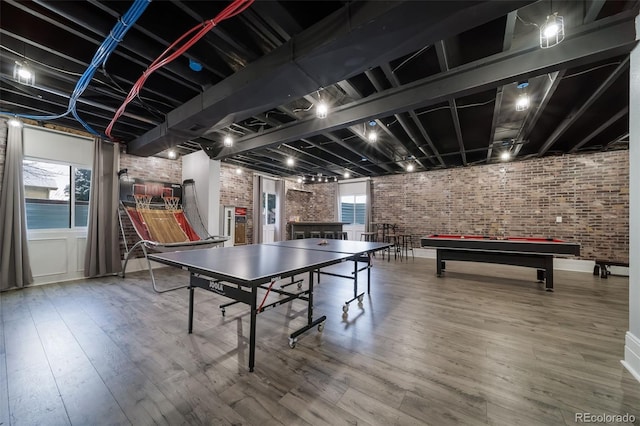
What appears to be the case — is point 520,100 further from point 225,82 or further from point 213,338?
point 213,338

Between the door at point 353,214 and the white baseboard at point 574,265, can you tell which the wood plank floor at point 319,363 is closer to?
the white baseboard at point 574,265

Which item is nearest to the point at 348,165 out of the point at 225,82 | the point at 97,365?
the point at 225,82

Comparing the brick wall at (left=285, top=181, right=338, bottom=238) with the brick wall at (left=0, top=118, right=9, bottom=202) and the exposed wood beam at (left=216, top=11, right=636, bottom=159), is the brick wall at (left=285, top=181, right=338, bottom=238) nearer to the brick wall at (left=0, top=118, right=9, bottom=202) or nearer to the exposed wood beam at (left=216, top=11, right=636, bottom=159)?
the exposed wood beam at (left=216, top=11, right=636, bottom=159)

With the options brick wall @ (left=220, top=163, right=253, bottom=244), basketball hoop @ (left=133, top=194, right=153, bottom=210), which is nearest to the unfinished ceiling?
basketball hoop @ (left=133, top=194, right=153, bottom=210)

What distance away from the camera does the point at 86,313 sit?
281 centimetres

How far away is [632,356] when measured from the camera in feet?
5.83

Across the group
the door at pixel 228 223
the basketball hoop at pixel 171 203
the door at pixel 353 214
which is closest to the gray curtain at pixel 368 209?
the door at pixel 353 214

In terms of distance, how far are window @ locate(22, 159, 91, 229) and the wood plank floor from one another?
1.42m

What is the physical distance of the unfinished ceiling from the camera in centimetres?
179

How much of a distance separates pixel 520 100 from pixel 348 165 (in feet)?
14.8

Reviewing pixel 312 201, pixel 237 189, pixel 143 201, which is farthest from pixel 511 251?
pixel 143 201

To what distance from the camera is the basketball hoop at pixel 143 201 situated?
493 cm

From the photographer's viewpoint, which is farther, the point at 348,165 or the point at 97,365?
the point at 348,165

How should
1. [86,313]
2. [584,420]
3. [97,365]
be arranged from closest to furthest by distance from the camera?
1. [584,420]
2. [97,365]
3. [86,313]
